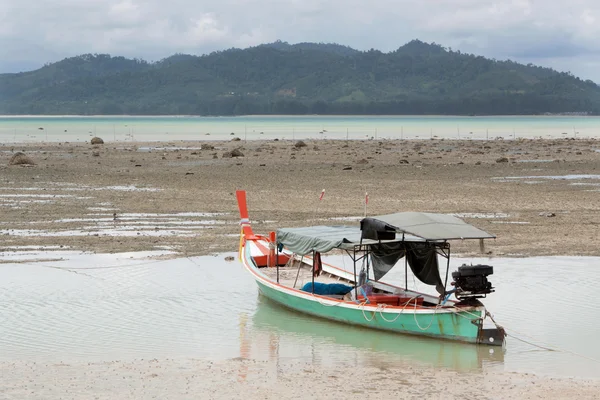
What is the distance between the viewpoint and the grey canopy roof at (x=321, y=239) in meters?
16.6

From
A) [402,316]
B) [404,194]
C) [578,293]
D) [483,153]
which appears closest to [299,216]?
[404,194]

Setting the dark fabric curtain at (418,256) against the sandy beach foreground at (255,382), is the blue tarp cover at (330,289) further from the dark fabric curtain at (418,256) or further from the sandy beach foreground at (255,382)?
the sandy beach foreground at (255,382)

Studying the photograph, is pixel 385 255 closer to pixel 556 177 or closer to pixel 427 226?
pixel 427 226

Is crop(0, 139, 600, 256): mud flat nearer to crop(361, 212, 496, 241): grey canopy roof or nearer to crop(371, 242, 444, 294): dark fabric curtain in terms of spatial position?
crop(371, 242, 444, 294): dark fabric curtain

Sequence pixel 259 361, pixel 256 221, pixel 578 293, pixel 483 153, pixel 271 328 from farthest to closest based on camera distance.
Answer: pixel 483 153
pixel 256 221
pixel 578 293
pixel 271 328
pixel 259 361

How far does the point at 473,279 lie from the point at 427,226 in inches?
53.9

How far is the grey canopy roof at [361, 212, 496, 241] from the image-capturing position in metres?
15.6

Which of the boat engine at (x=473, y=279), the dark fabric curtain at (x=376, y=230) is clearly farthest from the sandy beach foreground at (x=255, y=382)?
the dark fabric curtain at (x=376, y=230)

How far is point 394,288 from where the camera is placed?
58.5 ft

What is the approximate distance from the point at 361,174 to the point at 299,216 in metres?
15.3

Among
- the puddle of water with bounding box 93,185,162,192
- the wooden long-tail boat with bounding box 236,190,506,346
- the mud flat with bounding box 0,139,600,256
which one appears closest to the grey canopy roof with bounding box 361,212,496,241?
the wooden long-tail boat with bounding box 236,190,506,346

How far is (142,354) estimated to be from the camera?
15.2m

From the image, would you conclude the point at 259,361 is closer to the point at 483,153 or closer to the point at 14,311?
the point at 14,311

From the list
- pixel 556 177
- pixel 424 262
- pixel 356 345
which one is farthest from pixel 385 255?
pixel 556 177
